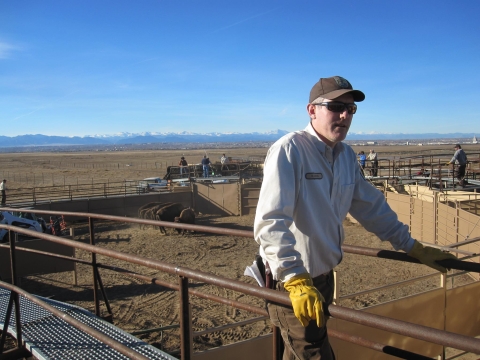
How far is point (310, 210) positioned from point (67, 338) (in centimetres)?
257

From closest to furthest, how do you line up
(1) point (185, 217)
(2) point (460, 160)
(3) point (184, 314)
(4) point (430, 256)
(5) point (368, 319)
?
(5) point (368, 319) → (3) point (184, 314) → (4) point (430, 256) → (2) point (460, 160) → (1) point (185, 217)

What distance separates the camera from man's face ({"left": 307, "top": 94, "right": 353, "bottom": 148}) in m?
2.43

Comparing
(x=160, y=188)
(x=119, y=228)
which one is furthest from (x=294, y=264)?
(x=160, y=188)

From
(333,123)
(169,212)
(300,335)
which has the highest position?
(333,123)

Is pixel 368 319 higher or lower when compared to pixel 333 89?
lower

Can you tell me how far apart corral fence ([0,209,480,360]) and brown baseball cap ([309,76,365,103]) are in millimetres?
1001

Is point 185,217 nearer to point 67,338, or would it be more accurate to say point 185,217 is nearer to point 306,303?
point 67,338

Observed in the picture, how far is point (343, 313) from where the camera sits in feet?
6.00

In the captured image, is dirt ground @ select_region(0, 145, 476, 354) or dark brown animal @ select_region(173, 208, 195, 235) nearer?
dirt ground @ select_region(0, 145, 476, 354)

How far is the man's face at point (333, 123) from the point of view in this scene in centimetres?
243

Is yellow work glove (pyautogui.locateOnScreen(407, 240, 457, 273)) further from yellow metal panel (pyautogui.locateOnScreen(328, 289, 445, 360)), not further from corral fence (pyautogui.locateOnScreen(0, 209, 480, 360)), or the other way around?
yellow metal panel (pyautogui.locateOnScreen(328, 289, 445, 360))

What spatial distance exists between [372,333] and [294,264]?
13.9 feet

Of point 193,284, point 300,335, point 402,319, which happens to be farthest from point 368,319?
point 193,284

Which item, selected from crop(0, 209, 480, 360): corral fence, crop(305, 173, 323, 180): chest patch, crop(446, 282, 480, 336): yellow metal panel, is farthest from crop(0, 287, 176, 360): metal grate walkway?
crop(446, 282, 480, 336): yellow metal panel
